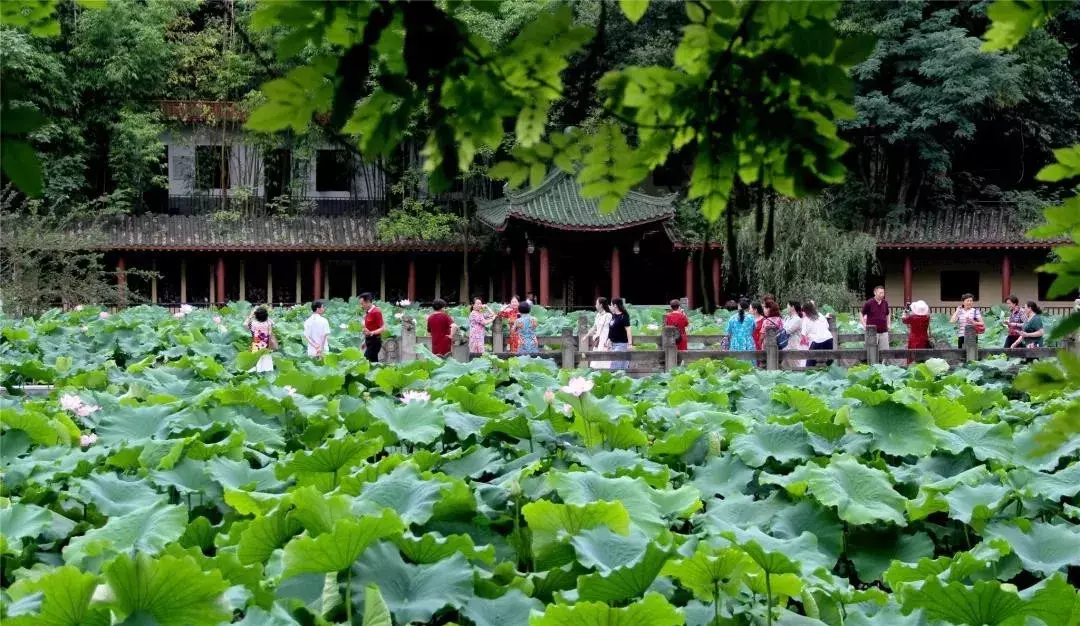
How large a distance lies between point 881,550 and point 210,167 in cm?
2477

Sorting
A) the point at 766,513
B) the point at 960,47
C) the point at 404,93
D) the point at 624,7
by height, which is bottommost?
the point at 766,513

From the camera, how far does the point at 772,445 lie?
412 cm

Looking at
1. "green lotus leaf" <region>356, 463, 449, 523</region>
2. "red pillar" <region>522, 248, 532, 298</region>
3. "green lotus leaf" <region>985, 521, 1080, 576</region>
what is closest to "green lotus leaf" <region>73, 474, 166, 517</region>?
"green lotus leaf" <region>356, 463, 449, 523</region>

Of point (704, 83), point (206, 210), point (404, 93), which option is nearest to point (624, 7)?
point (704, 83)

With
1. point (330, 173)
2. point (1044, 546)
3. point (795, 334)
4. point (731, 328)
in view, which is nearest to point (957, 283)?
point (330, 173)

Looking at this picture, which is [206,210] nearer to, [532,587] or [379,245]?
[379,245]

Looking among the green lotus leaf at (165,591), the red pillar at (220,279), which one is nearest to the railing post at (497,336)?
the green lotus leaf at (165,591)

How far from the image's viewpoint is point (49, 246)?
17.1 metres

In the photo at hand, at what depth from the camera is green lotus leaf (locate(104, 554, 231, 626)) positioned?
2.08m

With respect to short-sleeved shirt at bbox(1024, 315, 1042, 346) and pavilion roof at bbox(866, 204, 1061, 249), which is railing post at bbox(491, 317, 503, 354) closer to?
short-sleeved shirt at bbox(1024, 315, 1042, 346)

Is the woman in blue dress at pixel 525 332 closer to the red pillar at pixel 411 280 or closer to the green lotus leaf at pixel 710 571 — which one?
the green lotus leaf at pixel 710 571

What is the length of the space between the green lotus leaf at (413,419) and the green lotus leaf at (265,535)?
1.30 m

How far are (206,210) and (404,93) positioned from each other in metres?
25.6

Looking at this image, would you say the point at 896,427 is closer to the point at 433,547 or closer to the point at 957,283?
the point at 433,547
